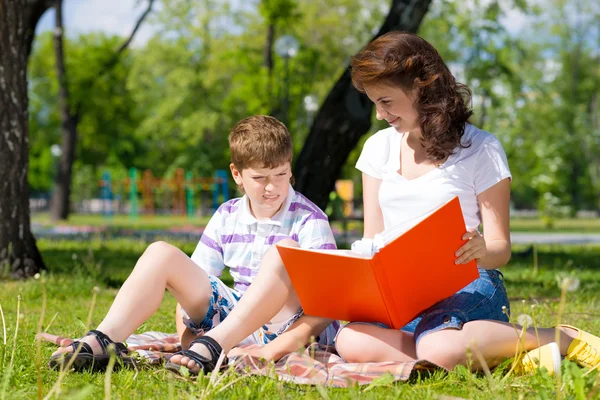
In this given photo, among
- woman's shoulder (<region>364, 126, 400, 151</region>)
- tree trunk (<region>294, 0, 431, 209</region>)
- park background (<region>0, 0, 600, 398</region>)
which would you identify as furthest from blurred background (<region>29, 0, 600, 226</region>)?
woman's shoulder (<region>364, 126, 400, 151</region>)

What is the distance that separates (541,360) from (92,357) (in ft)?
4.93

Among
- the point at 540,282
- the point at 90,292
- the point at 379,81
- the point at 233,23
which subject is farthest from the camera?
the point at 233,23

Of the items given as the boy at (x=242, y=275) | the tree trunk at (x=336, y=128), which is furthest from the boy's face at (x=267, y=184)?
the tree trunk at (x=336, y=128)

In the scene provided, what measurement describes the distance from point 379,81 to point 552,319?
5.80 feet

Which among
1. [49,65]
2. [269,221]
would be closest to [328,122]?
[269,221]

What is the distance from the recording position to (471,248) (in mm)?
2559

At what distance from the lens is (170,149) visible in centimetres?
3700

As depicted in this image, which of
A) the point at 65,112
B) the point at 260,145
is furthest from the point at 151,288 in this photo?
the point at 65,112

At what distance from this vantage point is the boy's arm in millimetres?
2855

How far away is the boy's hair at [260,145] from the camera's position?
116 inches

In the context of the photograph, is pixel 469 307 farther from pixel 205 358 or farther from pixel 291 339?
pixel 205 358

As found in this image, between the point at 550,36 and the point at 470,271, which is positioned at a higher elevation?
the point at 550,36

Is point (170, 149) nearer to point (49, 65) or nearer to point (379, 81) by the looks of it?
point (49, 65)

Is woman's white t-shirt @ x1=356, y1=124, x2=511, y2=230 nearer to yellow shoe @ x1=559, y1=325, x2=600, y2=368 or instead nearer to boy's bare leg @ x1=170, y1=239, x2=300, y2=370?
boy's bare leg @ x1=170, y1=239, x2=300, y2=370
